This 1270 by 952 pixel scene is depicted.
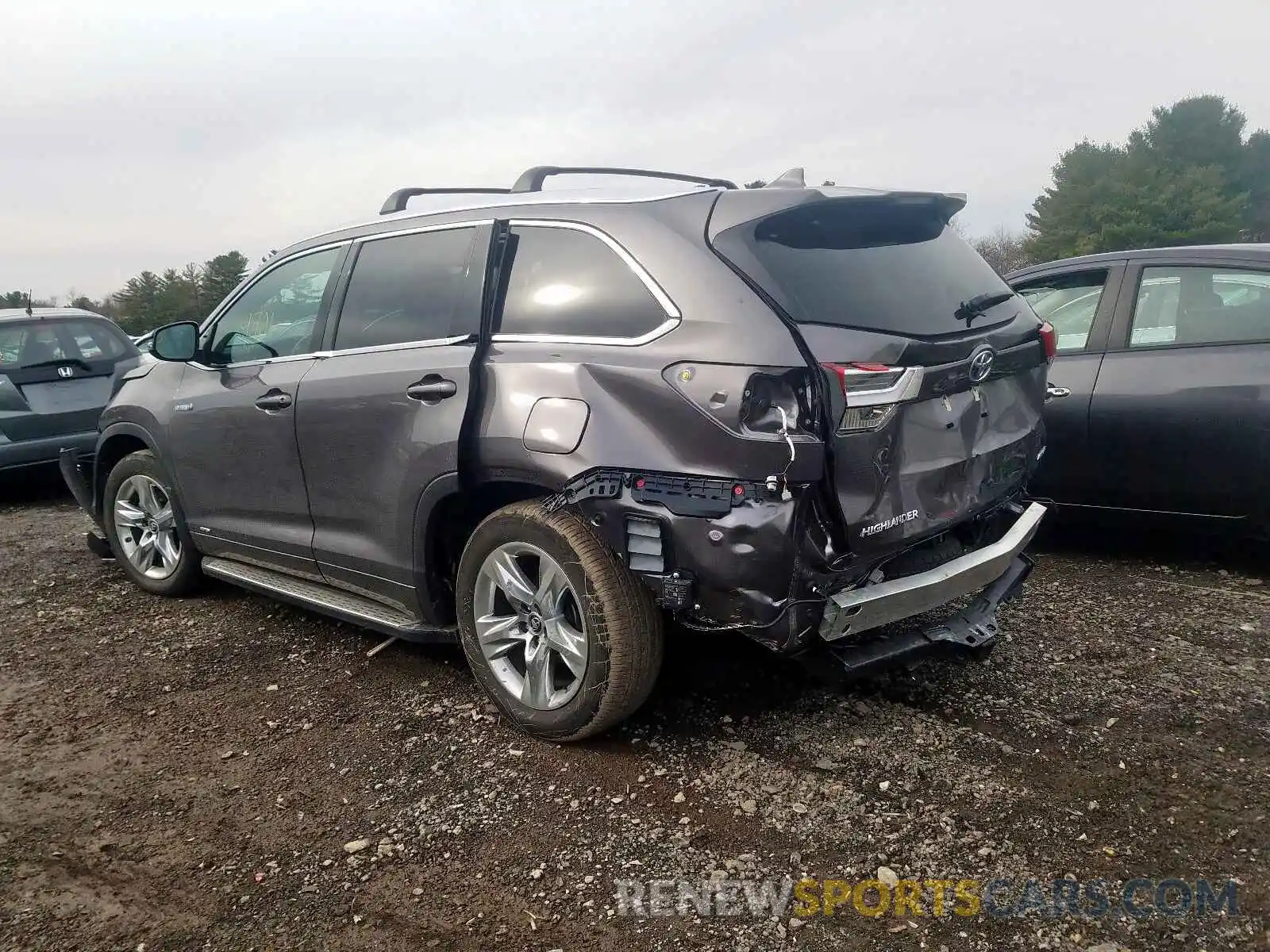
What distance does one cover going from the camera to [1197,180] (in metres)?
41.5

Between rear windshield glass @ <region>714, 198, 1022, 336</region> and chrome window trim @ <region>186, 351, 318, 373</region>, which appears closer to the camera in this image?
rear windshield glass @ <region>714, 198, 1022, 336</region>

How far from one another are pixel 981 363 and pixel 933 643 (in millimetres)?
908

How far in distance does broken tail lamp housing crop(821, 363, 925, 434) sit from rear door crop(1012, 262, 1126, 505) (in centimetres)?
215

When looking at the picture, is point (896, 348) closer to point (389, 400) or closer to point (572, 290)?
point (572, 290)

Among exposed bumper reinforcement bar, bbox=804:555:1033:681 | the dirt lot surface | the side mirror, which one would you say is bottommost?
the dirt lot surface

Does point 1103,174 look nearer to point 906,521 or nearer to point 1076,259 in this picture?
point 1076,259

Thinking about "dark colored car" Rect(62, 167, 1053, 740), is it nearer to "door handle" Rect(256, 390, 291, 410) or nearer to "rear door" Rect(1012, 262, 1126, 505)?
"door handle" Rect(256, 390, 291, 410)

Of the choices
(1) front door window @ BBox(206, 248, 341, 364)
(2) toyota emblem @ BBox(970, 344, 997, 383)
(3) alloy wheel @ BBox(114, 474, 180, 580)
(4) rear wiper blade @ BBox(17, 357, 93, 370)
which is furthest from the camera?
(4) rear wiper blade @ BBox(17, 357, 93, 370)

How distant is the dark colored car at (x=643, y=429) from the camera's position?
99.7 inches

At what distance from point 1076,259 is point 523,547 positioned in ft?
12.4

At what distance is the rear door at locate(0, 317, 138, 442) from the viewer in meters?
7.11

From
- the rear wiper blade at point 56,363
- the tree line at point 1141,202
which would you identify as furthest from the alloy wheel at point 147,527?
the tree line at point 1141,202

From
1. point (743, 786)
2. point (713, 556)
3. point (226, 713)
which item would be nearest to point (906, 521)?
point (713, 556)

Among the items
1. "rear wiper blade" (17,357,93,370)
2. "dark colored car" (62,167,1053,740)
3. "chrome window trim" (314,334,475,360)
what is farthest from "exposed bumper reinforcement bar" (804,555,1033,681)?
"rear wiper blade" (17,357,93,370)
